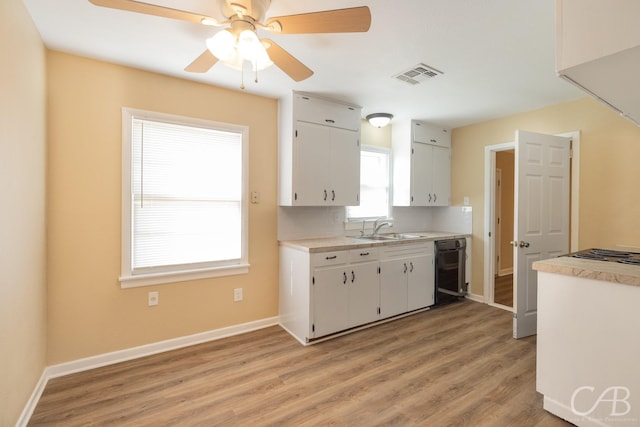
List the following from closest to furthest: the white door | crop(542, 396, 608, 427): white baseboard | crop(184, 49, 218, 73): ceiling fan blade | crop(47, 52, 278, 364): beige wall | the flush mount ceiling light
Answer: crop(542, 396, 608, 427): white baseboard → crop(184, 49, 218, 73): ceiling fan blade → crop(47, 52, 278, 364): beige wall → the white door → the flush mount ceiling light

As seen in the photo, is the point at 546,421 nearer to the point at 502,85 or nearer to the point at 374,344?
the point at 374,344

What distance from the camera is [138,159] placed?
255 centimetres

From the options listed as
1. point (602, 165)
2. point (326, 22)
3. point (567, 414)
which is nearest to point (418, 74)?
point (326, 22)

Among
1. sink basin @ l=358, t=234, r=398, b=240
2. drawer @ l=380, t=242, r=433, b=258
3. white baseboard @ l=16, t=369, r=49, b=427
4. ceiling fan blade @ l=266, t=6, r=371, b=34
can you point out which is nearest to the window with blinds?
sink basin @ l=358, t=234, r=398, b=240

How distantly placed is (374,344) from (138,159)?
2.71 m

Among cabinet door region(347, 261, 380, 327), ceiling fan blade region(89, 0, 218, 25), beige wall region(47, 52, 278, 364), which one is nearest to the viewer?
ceiling fan blade region(89, 0, 218, 25)

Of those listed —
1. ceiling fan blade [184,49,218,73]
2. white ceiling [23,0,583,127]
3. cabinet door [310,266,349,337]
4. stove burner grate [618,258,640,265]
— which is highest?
white ceiling [23,0,583,127]

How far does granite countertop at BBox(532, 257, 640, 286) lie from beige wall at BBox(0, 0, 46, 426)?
3108 mm

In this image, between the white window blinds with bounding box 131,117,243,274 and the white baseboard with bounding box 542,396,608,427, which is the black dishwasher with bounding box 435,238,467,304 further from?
the white window blinds with bounding box 131,117,243,274

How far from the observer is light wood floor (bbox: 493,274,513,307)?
4047mm

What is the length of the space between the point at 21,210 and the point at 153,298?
1187 millimetres

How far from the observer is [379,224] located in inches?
162

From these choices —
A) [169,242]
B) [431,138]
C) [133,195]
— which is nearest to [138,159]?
[133,195]

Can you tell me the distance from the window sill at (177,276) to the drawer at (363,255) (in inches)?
43.2
